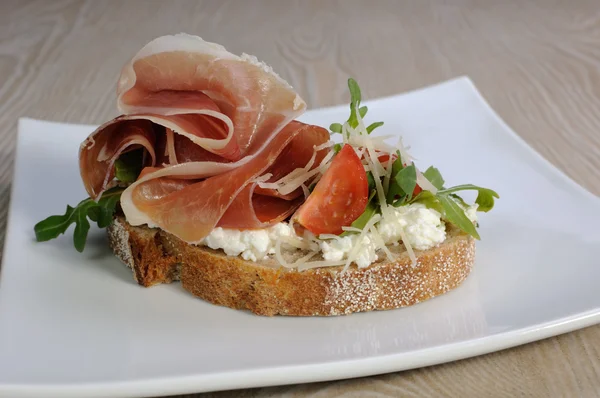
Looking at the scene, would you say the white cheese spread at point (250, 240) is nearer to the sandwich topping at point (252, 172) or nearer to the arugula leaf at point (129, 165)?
the sandwich topping at point (252, 172)

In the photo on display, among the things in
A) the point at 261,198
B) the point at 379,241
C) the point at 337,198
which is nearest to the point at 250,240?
the point at 261,198

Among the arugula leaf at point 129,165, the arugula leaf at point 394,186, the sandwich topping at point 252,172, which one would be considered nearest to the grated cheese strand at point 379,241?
the sandwich topping at point 252,172

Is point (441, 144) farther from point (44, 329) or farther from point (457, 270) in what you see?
point (44, 329)

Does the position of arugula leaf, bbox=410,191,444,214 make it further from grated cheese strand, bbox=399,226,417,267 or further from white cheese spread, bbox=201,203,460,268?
grated cheese strand, bbox=399,226,417,267

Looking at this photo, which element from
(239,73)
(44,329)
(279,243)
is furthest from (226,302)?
(239,73)

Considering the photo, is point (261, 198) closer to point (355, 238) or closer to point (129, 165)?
point (355, 238)
